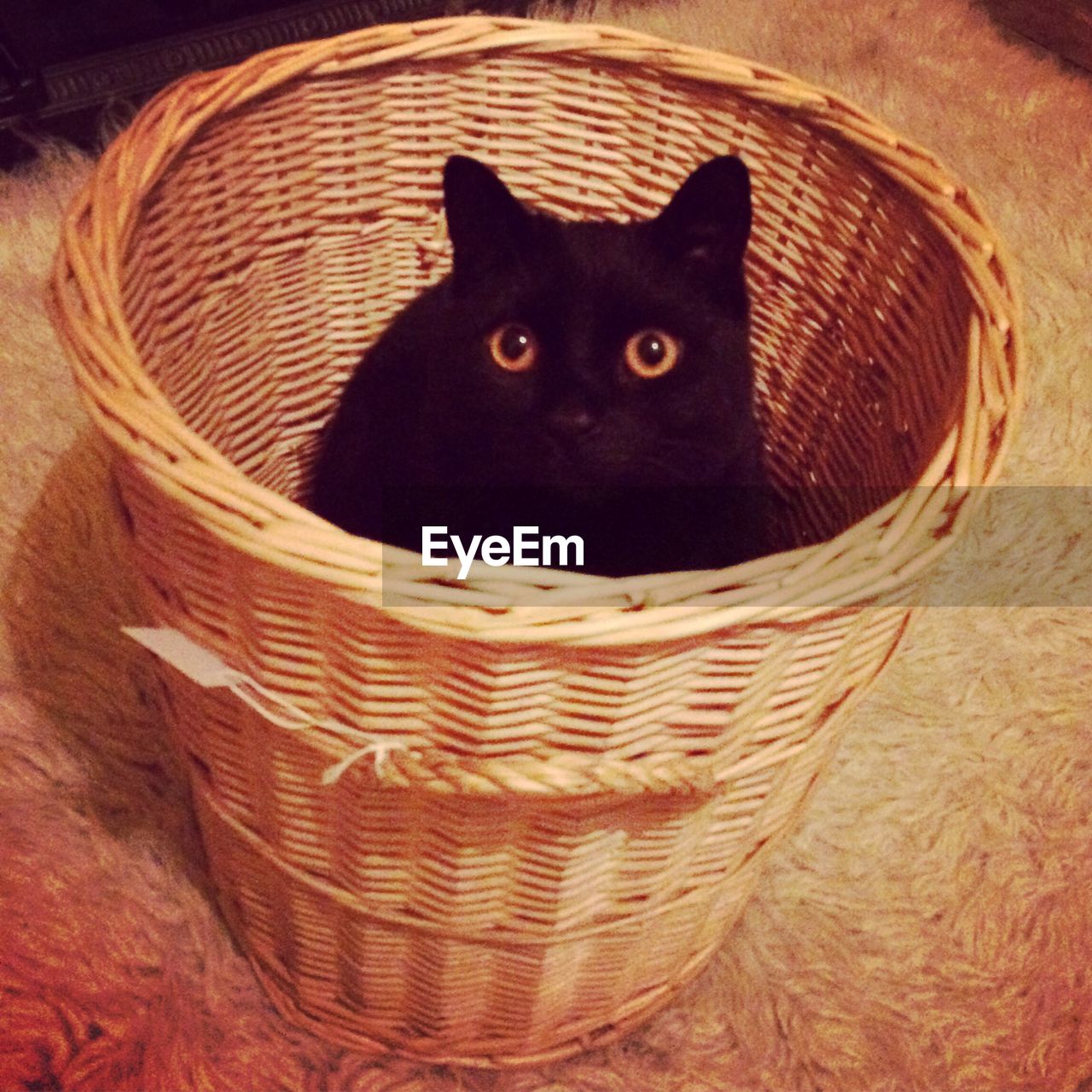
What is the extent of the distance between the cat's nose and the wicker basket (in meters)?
0.20

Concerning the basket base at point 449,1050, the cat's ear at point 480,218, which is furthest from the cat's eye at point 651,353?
the basket base at point 449,1050

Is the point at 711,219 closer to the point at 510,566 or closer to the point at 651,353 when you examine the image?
the point at 651,353

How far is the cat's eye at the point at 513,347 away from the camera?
65 cm

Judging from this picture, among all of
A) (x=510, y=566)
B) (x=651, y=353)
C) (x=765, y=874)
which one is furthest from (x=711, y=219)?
(x=765, y=874)

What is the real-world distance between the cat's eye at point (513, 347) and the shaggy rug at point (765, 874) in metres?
0.48

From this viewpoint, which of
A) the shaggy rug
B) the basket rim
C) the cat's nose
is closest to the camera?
the basket rim

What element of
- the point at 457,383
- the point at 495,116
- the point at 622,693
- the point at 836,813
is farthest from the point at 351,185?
the point at 836,813

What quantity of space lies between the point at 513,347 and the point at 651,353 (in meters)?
0.09

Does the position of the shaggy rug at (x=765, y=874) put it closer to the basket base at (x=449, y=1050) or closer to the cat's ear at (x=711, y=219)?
the basket base at (x=449, y=1050)

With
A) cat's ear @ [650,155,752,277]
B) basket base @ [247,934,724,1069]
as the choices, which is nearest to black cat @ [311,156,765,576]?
cat's ear @ [650,155,752,277]

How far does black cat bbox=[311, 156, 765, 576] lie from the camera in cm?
64

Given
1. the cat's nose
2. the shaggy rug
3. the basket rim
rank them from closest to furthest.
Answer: the basket rim
the cat's nose
the shaggy rug

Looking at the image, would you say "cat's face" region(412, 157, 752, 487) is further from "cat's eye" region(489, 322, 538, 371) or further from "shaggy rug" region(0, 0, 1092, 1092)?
"shaggy rug" region(0, 0, 1092, 1092)

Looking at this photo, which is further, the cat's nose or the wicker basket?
the cat's nose
